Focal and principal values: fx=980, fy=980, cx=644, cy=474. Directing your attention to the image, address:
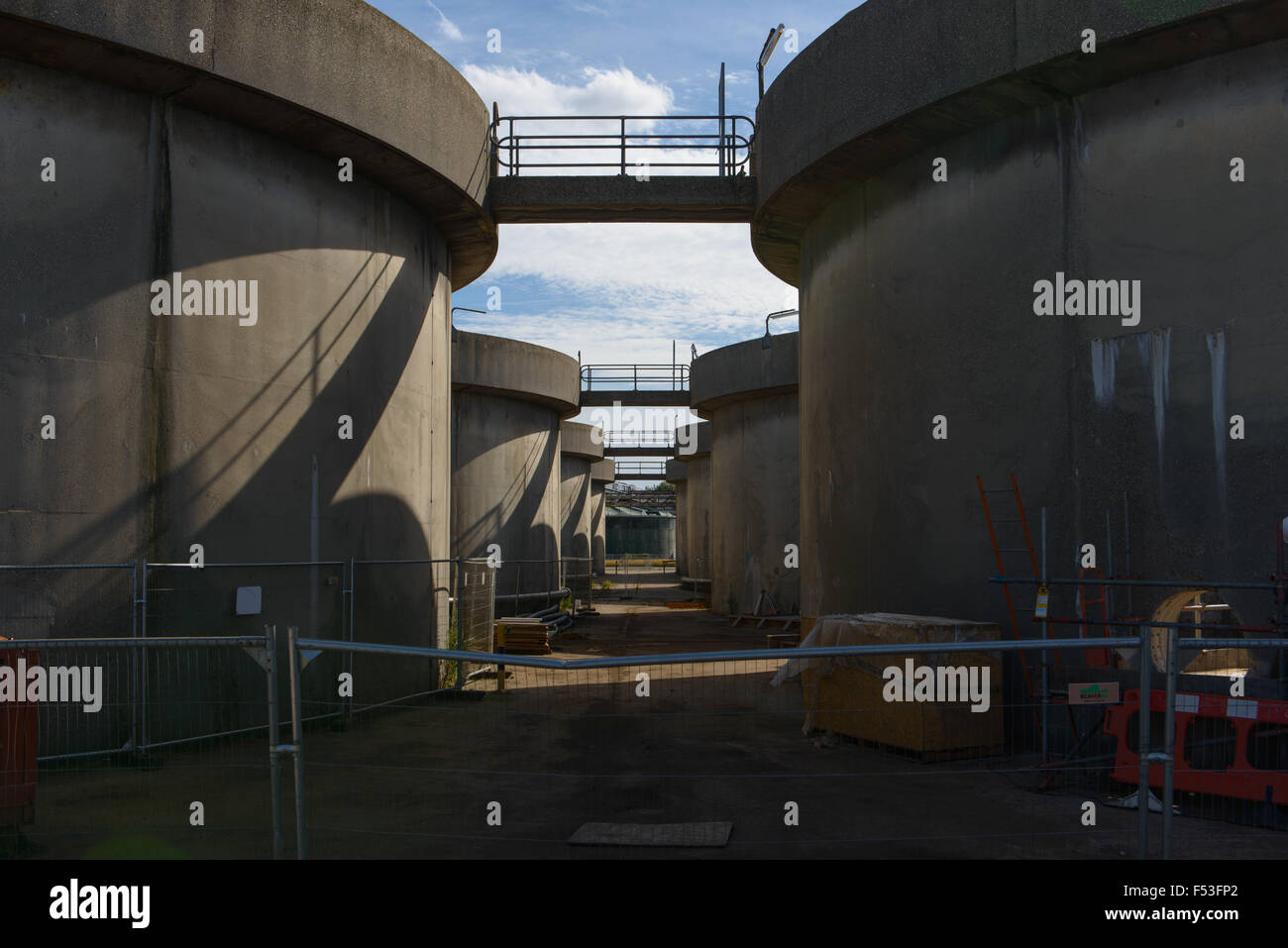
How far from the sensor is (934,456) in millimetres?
10906

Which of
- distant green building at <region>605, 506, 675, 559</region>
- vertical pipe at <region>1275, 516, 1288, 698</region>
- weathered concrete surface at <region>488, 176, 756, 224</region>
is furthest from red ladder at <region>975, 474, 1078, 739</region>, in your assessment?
distant green building at <region>605, 506, 675, 559</region>

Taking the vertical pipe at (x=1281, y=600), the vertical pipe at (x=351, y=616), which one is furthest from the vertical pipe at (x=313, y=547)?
the vertical pipe at (x=1281, y=600)

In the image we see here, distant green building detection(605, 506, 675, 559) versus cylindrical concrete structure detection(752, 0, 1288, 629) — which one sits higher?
cylindrical concrete structure detection(752, 0, 1288, 629)

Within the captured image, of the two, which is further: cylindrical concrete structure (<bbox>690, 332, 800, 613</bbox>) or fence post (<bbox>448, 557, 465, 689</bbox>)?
cylindrical concrete structure (<bbox>690, 332, 800, 613</bbox>)

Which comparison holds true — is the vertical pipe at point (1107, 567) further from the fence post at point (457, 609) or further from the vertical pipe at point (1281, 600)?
the fence post at point (457, 609)

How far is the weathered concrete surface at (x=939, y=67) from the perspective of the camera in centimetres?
855

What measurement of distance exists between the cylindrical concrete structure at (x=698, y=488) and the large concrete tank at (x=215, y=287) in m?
22.8

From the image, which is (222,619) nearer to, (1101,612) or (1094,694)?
(1094,694)

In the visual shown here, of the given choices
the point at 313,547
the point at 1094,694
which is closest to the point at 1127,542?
the point at 1094,694

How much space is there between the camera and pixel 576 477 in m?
37.6

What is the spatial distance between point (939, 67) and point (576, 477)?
28471 millimetres

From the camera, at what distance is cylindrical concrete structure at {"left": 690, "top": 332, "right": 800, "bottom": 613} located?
23734 millimetres

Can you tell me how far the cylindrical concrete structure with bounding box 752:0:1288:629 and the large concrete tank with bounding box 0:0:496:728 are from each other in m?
5.44

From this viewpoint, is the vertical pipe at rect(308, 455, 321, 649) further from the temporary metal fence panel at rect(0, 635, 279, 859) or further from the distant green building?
the distant green building
